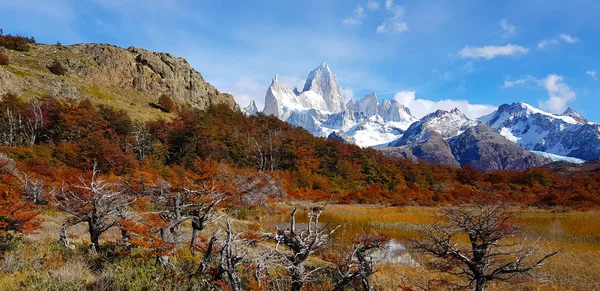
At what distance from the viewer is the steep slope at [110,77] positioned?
5053 cm

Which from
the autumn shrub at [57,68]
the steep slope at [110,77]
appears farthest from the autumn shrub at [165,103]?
the autumn shrub at [57,68]

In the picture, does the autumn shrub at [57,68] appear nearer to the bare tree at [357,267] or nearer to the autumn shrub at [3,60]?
the autumn shrub at [3,60]

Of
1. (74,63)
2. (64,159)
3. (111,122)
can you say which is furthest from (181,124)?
(74,63)

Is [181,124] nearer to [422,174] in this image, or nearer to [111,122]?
[111,122]

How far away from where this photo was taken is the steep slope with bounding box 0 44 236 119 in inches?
1989

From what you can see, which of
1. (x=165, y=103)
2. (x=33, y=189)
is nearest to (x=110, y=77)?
(x=165, y=103)

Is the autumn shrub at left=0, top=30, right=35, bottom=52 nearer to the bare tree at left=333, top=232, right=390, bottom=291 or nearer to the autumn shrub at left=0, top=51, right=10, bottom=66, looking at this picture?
the autumn shrub at left=0, top=51, right=10, bottom=66

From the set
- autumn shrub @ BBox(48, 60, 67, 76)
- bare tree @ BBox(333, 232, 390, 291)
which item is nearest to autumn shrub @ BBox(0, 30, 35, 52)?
autumn shrub @ BBox(48, 60, 67, 76)

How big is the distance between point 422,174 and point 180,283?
61499mm

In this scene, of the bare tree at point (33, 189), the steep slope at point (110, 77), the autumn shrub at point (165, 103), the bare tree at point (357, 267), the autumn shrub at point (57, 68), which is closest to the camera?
the bare tree at point (357, 267)

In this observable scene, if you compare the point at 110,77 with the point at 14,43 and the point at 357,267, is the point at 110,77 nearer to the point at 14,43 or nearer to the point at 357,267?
the point at 14,43

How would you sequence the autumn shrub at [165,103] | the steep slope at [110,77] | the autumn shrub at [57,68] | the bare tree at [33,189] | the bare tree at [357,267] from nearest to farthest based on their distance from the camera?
the bare tree at [357,267], the bare tree at [33,189], the steep slope at [110,77], the autumn shrub at [57,68], the autumn shrub at [165,103]

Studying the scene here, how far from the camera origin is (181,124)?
5300 centimetres

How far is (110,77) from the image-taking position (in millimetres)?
65438
